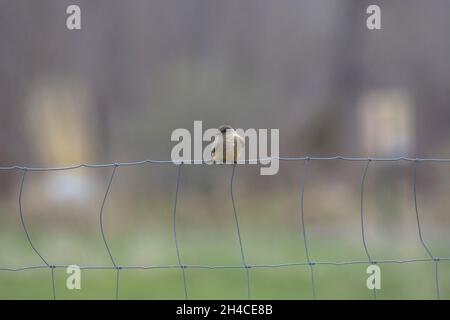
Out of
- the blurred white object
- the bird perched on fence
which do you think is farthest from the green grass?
the bird perched on fence

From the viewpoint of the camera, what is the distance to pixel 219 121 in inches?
210

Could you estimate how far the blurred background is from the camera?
5383 mm

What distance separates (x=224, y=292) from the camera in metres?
4.58

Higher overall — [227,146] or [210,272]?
[227,146]

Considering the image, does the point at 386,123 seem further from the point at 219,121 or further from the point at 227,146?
the point at 227,146

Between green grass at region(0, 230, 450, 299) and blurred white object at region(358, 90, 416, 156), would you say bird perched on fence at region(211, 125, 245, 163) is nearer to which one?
green grass at region(0, 230, 450, 299)

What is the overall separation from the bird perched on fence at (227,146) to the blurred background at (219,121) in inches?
116

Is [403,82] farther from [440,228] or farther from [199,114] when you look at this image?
[199,114]

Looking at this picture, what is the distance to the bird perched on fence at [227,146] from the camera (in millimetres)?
2273

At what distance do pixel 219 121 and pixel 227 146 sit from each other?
3.06 m

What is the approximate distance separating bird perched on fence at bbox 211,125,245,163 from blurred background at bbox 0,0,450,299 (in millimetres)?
2947

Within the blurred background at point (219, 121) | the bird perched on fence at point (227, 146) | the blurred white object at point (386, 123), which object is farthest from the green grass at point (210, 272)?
the bird perched on fence at point (227, 146)

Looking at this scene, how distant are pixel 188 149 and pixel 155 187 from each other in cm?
96

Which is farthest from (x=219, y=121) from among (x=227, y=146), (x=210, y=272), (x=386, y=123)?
(x=227, y=146)
